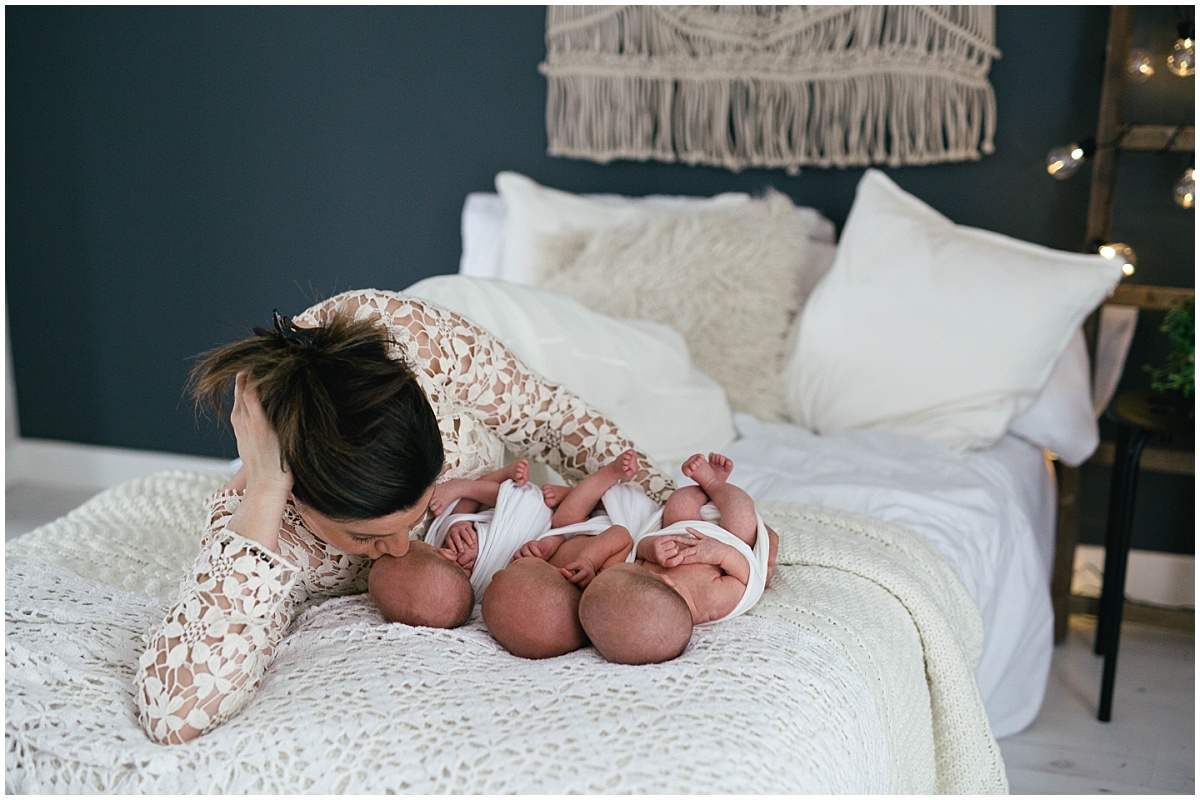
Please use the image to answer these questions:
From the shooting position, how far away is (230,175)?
3.33m

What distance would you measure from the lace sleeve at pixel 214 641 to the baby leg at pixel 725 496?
1.67ft

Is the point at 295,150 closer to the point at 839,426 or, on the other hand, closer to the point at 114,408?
the point at 114,408

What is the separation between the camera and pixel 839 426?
2303 mm

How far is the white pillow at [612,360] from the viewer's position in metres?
1.87

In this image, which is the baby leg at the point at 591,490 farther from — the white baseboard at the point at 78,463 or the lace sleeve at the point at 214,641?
the white baseboard at the point at 78,463

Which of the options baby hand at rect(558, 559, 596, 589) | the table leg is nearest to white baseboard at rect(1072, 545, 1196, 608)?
the table leg

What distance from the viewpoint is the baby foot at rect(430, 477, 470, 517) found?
1.38 metres

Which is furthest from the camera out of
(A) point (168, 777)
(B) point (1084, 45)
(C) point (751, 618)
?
(B) point (1084, 45)

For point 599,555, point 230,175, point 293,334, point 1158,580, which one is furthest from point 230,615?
point 230,175

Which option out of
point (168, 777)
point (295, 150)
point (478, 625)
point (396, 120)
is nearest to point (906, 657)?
point (478, 625)

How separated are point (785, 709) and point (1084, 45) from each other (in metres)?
2.04

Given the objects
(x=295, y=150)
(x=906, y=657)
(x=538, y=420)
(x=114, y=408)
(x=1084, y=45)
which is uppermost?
(x=1084, y=45)

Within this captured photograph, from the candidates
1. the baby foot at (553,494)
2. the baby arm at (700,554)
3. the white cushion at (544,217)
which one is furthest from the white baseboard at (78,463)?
the baby arm at (700,554)

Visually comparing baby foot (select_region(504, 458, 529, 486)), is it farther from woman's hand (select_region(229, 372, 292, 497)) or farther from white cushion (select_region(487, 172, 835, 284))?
white cushion (select_region(487, 172, 835, 284))
